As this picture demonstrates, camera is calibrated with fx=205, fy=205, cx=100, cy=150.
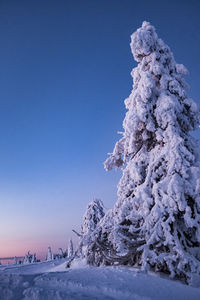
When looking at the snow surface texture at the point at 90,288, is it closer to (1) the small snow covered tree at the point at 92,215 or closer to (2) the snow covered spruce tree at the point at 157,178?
(2) the snow covered spruce tree at the point at 157,178

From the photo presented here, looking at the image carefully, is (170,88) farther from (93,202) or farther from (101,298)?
(93,202)

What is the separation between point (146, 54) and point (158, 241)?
25.9ft

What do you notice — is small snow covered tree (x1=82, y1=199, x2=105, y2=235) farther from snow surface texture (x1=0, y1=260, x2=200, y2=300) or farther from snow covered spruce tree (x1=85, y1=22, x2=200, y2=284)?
snow surface texture (x1=0, y1=260, x2=200, y2=300)

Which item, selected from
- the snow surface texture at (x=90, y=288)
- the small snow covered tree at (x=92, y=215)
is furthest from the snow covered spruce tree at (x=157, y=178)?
the small snow covered tree at (x=92, y=215)

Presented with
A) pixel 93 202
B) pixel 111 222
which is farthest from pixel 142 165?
pixel 93 202

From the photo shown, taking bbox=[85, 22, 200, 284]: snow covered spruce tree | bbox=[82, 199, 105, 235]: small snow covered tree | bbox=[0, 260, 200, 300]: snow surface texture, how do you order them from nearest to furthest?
bbox=[0, 260, 200, 300]: snow surface texture < bbox=[85, 22, 200, 284]: snow covered spruce tree < bbox=[82, 199, 105, 235]: small snow covered tree

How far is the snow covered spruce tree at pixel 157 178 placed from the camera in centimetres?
626

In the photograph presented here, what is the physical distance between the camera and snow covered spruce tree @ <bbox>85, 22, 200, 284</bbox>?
6.26 metres

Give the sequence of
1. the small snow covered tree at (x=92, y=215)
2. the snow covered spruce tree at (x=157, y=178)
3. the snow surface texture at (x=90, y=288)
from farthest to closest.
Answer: the small snow covered tree at (x=92, y=215)
the snow covered spruce tree at (x=157, y=178)
the snow surface texture at (x=90, y=288)

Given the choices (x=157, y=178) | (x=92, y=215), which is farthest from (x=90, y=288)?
(x=92, y=215)

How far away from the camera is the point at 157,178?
751cm

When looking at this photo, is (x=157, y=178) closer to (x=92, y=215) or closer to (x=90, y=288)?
(x=90, y=288)

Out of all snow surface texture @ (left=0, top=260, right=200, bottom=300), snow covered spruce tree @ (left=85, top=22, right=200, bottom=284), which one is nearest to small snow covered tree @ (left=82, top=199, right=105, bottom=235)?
snow covered spruce tree @ (left=85, top=22, right=200, bottom=284)

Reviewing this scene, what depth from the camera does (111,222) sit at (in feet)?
26.0
